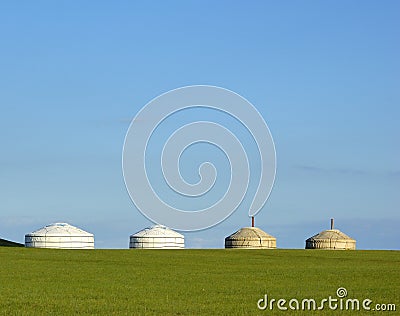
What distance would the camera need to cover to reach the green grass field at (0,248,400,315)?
129ft

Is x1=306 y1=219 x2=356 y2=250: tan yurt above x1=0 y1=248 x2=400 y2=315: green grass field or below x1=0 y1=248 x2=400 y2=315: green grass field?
above

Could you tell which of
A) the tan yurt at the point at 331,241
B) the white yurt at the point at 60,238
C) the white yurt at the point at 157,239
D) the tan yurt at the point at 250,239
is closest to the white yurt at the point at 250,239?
the tan yurt at the point at 250,239

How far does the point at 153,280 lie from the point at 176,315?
16.9 m

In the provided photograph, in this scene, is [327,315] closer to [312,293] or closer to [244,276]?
[312,293]

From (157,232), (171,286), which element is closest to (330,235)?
(157,232)

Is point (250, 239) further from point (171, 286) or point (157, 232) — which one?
point (171, 286)

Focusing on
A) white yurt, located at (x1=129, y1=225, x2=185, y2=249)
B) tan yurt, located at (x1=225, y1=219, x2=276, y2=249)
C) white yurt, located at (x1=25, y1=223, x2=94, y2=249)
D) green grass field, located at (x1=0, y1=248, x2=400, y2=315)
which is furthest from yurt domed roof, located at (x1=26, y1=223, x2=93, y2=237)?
green grass field, located at (x1=0, y1=248, x2=400, y2=315)

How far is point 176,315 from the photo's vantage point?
3734 centimetres

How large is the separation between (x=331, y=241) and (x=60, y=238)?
1587 inches

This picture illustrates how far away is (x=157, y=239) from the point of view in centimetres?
11869

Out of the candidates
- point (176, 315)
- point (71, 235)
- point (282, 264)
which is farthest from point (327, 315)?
point (71, 235)

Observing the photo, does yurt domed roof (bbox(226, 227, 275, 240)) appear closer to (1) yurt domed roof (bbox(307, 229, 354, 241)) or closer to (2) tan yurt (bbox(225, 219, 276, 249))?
(2) tan yurt (bbox(225, 219, 276, 249))

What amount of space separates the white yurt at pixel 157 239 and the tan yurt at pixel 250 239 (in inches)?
461

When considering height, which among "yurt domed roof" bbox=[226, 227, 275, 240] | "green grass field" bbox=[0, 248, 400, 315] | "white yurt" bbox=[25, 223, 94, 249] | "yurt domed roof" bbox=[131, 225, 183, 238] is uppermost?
"yurt domed roof" bbox=[226, 227, 275, 240]
